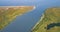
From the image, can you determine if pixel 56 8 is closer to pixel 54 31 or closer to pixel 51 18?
pixel 51 18

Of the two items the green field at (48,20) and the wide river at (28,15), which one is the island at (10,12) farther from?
the green field at (48,20)

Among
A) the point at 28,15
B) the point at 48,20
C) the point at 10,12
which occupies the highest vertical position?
the point at 10,12

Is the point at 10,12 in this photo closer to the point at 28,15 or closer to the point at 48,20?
the point at 28,15

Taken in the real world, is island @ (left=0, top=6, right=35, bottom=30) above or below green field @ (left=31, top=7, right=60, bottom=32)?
above

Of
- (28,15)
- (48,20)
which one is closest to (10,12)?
(28,15)

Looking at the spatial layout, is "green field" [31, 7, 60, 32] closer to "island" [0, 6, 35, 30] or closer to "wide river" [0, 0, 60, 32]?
"wide river" [0, 0, 60, 32]

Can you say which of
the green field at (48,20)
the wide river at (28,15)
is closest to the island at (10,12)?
the wide river at (28,15)

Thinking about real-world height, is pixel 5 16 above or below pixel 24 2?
below

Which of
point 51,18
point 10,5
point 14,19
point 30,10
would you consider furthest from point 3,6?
point 51,18

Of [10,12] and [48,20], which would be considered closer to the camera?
[48,20]

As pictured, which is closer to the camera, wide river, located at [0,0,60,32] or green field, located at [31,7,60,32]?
green field, located at [31,7,60,32]

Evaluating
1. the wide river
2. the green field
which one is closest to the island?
the wide river
